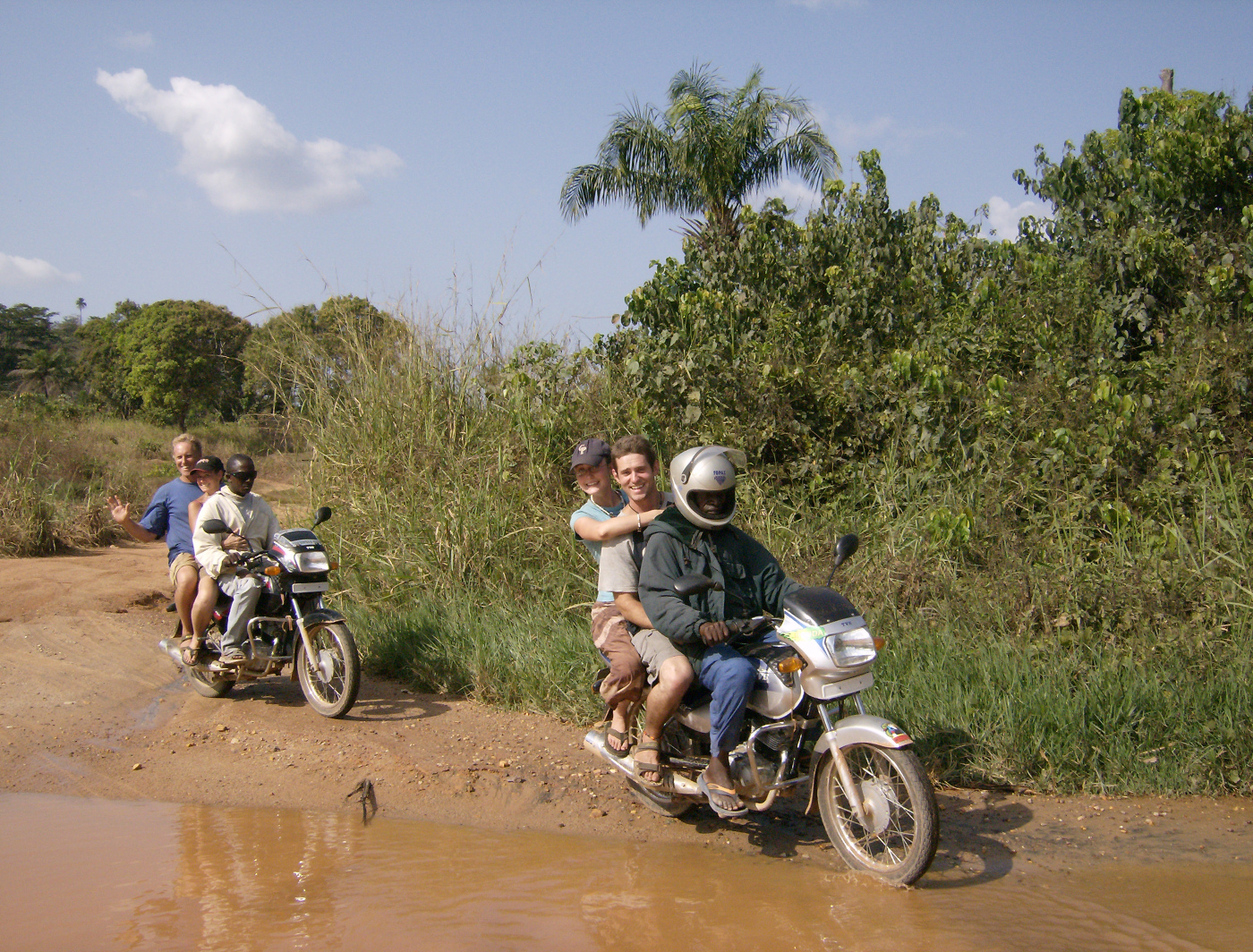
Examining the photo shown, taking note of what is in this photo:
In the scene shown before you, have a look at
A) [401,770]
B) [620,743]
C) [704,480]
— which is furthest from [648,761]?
[401,770]

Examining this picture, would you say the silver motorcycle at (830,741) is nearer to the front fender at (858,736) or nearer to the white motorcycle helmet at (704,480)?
the front fender at (858,736)

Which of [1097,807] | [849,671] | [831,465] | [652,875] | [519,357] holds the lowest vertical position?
[652,875]

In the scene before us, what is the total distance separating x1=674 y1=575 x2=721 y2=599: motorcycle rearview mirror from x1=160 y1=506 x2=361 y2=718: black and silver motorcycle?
9.64ft

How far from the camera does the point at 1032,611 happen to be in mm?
5914

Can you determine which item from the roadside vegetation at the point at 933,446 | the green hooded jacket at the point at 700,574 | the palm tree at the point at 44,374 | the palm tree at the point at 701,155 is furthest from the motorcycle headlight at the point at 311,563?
the palm tree at the point at 44,374

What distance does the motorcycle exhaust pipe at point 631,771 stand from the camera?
4.12 metres

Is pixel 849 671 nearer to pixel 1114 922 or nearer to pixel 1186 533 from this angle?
pixel 1114 922

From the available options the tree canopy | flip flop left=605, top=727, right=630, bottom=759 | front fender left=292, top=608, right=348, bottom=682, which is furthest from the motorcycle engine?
the tree canopy

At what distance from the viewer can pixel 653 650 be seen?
13.8 feet

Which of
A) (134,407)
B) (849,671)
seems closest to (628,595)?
(849,671)

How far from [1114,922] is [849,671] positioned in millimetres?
1284

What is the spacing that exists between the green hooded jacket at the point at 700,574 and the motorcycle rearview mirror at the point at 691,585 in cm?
9

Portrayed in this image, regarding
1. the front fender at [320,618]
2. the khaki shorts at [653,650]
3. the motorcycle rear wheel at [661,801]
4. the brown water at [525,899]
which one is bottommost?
the brown water at [525,899]

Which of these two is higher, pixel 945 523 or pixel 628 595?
pixel 945 523
